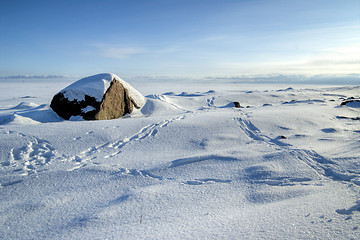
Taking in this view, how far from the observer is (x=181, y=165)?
121 inches

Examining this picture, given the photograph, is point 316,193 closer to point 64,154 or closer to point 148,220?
point 148,220

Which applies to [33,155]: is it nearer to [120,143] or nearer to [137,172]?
[120,143]

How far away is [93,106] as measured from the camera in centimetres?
630

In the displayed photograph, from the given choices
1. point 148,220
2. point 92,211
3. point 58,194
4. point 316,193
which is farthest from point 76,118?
point 316,193

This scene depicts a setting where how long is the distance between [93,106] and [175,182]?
4754 millimetres

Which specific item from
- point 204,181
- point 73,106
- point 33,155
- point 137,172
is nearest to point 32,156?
point 33,155

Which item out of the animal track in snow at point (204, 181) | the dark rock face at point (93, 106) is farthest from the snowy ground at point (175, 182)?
the dark rock face at point (93, 106)

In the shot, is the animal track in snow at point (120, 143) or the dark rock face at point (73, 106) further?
the dark rock face at point (73, 106)

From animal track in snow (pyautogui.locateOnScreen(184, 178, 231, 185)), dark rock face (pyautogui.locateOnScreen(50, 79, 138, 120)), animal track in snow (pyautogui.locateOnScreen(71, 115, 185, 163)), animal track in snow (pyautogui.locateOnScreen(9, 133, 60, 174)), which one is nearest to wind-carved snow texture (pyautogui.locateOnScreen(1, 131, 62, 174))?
animal track in snow (pyautogui.locateOnScreen(9, 133, 60, 174))

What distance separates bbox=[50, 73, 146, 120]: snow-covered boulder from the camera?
6260mm

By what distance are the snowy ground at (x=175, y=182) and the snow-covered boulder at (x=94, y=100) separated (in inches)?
75.8

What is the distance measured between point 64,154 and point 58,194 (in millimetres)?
1142

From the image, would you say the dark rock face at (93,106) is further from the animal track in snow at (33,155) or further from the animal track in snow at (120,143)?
the animal track in snow at (33,155)

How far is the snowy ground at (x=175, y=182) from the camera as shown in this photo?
178cm
